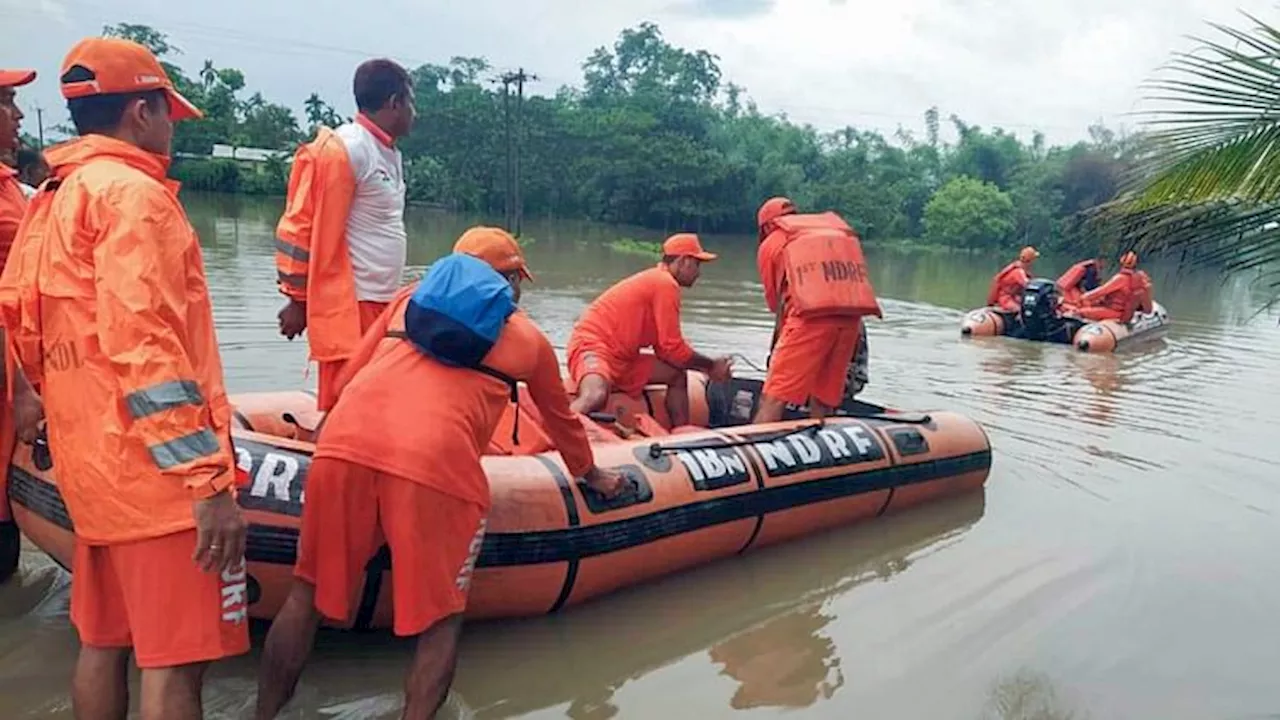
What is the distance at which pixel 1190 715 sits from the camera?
3715 mm

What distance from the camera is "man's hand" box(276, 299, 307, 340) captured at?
4066 mm

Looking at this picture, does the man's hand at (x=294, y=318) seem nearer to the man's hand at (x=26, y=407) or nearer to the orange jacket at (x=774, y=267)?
the man's hand at (x=26, y=407)

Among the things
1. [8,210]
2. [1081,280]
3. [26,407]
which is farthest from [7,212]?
[1081,280]

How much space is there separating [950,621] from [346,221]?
2920 millimetres

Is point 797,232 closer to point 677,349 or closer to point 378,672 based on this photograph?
point 677,349

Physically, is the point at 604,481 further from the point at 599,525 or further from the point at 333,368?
the point at 333,368

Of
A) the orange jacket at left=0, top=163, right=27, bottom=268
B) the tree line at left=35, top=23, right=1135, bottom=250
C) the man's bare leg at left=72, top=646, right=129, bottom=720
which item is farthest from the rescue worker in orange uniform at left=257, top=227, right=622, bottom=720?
the tree line at left=35, top=23, right=1135, bottom=250

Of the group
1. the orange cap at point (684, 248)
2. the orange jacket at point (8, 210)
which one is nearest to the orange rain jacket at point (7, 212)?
the orange jacket at point (8, 210)

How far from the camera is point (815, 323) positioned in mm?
5816

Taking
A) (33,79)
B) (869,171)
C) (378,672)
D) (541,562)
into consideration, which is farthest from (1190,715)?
(869,171)

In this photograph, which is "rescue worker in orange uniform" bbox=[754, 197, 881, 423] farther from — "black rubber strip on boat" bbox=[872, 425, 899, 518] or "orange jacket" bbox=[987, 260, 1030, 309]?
"orange jacket" bbox=[987, 260, 1030, 309]

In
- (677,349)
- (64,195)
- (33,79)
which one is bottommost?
(677,349)

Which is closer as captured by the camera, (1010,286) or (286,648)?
(286,648)

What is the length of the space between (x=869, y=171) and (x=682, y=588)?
2165 inches
